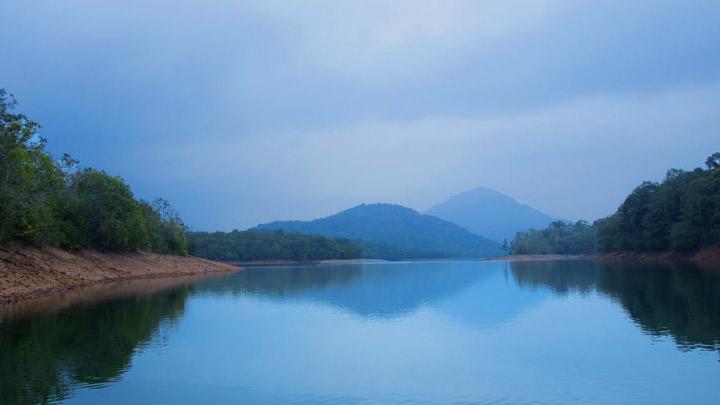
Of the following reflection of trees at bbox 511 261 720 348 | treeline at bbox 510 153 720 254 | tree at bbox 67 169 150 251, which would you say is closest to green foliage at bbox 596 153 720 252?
treeline at bbox 510 153 720 254

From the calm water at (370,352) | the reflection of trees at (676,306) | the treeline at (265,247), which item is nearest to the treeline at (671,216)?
the reflection of trees at (676,306)

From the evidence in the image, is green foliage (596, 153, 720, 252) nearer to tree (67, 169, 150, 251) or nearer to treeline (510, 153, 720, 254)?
treeline (510, 153, 720, 254)

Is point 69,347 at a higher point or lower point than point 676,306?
lower

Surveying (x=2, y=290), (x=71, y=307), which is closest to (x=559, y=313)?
(x=71, y=307)

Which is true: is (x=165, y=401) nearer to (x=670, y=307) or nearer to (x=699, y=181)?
(x=670, y=307)

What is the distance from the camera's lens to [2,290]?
109ft

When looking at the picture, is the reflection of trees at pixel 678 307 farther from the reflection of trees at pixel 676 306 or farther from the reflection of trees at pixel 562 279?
the reflection of trees at pixel 562 279

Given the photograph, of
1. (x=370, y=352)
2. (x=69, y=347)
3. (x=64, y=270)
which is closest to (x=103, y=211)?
(x=64, y=270)

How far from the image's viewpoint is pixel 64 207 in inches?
2287

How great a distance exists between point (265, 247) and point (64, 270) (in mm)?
108765

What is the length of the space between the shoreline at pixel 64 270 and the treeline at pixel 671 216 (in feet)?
215

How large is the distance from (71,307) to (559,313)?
24638 millimetres

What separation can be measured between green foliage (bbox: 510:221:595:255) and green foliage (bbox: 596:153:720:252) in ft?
181

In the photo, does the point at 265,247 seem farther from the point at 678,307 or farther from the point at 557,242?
the point at 678,307
